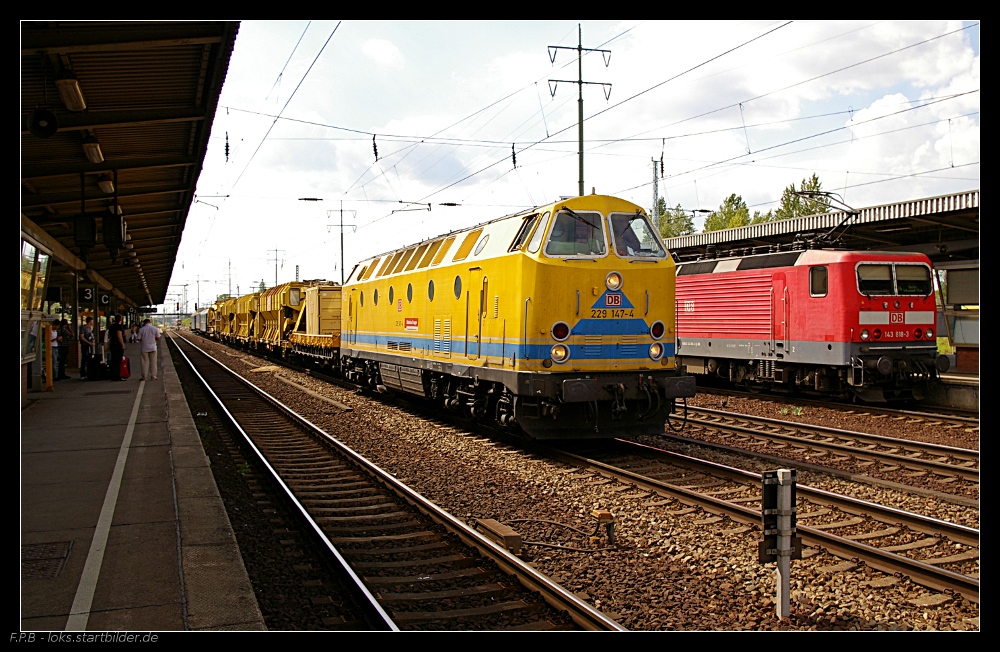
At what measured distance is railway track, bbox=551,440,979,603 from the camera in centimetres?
592

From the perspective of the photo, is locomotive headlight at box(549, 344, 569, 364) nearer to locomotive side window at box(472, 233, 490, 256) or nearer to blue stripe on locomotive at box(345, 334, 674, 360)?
blue stripe on locomotive at box(345, 334, 674, 360)

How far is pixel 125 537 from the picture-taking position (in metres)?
6.44

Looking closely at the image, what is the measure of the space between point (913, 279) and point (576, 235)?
29.7 ft

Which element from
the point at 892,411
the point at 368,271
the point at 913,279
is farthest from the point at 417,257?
the point at 913,279

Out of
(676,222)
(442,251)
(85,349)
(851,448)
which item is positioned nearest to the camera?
(851,448)

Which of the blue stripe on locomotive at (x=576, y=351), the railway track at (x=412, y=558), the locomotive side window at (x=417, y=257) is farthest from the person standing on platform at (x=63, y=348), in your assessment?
the blue stripe on locomotive at (x=576, y=351)

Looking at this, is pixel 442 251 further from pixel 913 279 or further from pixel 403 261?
pixel 913 279

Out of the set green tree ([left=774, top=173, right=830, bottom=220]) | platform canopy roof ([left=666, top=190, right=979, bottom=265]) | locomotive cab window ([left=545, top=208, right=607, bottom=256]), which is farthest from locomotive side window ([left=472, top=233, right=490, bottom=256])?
green tree ([left=774, top=173, right=830, bottom=220])

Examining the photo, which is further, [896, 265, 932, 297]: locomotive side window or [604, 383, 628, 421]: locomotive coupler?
[896, 265, 932, 297]: locomotive side window

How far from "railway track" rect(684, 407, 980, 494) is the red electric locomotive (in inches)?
106

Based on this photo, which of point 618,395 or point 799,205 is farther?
point 799,205

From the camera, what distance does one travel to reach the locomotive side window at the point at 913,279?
15117mm
